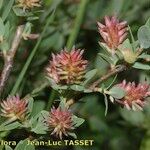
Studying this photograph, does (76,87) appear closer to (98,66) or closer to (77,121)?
(77,121)

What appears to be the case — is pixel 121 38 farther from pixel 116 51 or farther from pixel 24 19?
pixel 24 19

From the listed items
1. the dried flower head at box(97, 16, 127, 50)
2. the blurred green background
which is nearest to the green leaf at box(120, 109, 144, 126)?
the blurred green background

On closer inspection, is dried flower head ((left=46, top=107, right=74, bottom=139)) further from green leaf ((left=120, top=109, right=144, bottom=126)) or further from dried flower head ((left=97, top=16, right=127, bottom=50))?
green leaf ((left=120, top=109, right=144, bottom=126))

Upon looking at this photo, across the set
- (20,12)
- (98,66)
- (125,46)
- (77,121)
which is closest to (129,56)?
(125,46)

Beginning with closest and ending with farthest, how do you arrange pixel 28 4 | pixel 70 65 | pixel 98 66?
pixel 70 65 < pixel 28 4 < pixel 98 66

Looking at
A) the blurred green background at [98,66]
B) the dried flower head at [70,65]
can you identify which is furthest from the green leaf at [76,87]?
the blurred green background at [98,66]

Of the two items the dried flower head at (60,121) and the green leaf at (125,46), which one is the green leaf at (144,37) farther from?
the dried flower head at (60,121)
